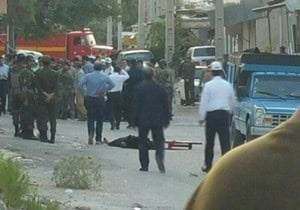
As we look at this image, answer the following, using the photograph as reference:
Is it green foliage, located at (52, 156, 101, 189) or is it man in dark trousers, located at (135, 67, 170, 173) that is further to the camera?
man in dark trousers, located at (135, 67, 170, 173)

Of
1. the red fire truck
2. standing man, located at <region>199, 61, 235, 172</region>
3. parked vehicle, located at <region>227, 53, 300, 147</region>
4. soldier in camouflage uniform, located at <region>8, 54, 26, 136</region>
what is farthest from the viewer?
the red fire truck

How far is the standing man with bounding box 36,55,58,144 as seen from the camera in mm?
22453

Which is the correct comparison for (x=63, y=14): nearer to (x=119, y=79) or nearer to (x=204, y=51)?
(x=119, y=79)

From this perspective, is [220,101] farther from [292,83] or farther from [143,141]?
[292,83]

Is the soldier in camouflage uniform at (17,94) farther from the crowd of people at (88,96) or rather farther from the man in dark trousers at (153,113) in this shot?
the man in dark trousers at (153,113)

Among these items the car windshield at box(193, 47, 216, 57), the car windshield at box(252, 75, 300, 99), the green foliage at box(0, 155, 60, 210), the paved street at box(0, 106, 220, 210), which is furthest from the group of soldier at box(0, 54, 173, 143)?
the car windshield at box(193, 47, 216, 57)

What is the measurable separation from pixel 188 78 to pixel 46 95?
18012 mm

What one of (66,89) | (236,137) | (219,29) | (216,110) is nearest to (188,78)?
(219,29)

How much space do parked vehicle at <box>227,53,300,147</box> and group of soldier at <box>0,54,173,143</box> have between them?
3.84 metres

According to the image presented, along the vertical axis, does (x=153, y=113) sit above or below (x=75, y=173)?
above

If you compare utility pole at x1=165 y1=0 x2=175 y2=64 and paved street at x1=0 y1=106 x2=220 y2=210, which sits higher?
utility pole at x1=165 y1=0 x2=175 y2=64

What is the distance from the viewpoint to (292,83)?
2105cm

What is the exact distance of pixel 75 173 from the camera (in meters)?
14.6

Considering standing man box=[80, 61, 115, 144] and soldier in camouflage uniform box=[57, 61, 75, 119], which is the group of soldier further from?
standing man box=[80, 61, 115, 144]
